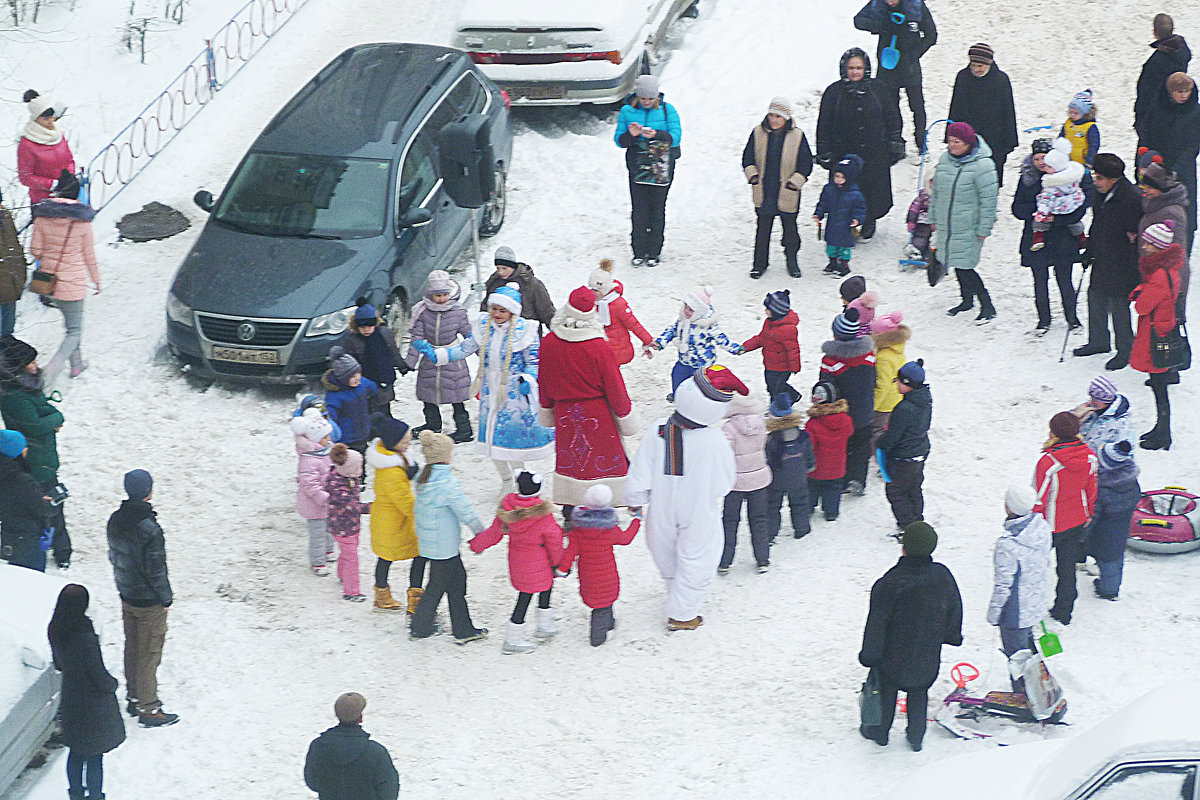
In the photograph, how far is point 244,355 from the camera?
39.3 ft

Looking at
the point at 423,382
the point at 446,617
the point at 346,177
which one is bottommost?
the point at 446,617

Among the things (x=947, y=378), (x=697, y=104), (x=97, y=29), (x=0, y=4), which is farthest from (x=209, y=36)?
(x=947, y=378)

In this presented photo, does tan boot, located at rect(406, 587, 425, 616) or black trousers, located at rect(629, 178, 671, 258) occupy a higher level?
black trousers, located at rect(629, 178, 671, 258)

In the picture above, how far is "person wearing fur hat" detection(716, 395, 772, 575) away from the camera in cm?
955

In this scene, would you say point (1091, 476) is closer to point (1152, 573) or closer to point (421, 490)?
point (1152, 573)

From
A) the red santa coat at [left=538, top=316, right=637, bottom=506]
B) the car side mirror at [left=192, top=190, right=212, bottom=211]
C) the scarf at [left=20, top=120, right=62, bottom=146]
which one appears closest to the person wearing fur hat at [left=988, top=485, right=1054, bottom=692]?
the red santa coat at [left=538, top=316, right=637, bottom=506]

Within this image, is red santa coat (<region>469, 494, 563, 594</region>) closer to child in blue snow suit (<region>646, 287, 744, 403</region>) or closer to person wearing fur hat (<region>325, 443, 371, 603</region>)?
person wearing fur hat (<region>325, 443, 371, 603</region>)

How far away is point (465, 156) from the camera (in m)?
12.8

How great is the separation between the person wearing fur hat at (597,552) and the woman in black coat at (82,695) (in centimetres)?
278

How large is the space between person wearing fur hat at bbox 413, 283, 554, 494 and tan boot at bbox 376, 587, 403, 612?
4.26 feet

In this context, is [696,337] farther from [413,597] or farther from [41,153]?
[41,153]

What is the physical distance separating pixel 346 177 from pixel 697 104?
5.35 m

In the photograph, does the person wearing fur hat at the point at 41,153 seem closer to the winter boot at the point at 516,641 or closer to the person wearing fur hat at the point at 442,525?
the person wearing fur hat at the point at 442,525

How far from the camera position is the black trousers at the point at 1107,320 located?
11.5 metres
